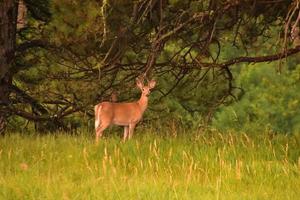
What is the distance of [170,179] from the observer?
6324mm

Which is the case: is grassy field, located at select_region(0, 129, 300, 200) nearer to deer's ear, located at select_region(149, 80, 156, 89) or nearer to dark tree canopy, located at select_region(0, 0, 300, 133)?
dark tree canopy, located at select_region(0, 0, 300, 133)

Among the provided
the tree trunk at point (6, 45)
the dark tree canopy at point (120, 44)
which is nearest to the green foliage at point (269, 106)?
the dark tree canopy at point (120, 44)

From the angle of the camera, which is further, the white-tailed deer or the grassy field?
the white-tailed deer

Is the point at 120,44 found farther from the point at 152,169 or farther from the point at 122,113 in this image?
the point at 122,113

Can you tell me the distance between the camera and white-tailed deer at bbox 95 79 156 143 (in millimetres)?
12656

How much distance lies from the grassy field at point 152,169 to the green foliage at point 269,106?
1579cm

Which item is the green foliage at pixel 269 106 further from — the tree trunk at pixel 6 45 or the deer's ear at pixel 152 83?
the tree trunk at pixel 6 45

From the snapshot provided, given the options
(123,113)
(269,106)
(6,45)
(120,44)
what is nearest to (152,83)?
(123,113)

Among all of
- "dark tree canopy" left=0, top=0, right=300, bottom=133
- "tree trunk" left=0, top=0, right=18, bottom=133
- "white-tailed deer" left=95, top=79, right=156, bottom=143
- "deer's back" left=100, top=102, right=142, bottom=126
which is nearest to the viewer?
"dark tree canopy" left=0, top=0, right=300, bottom=133

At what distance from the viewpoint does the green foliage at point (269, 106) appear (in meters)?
25.2

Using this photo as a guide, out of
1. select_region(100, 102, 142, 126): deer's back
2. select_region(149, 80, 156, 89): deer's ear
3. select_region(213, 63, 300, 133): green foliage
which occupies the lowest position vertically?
select_region(213, 63, 300, 133): green foliage

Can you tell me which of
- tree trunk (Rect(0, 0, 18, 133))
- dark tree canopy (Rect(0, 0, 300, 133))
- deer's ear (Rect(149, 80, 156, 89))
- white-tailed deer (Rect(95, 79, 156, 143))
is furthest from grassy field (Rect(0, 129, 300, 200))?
deer's ear (Rect(149, 80, 156, 89))

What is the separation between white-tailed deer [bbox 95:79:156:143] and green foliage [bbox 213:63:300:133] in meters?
11.7

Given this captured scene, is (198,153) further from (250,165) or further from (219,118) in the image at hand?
(219,118)
